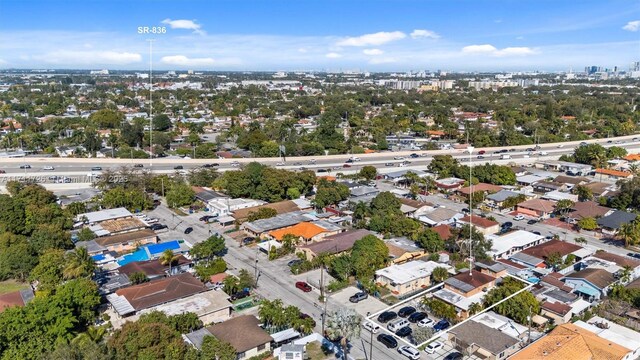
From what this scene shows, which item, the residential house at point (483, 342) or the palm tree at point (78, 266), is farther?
the palm tree at point (78, 266)

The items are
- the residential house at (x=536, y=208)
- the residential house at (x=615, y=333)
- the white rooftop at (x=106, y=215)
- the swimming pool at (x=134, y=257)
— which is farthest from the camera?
the residential house at (x=536, y=208)

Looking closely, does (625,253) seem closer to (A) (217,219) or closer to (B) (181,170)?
(A) (217,219)

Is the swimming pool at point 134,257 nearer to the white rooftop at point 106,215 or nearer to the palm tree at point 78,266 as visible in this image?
the palm tree at point 78,266

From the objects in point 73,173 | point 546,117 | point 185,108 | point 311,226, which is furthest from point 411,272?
point 185,108

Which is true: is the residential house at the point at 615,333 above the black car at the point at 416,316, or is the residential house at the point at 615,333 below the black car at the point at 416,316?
above

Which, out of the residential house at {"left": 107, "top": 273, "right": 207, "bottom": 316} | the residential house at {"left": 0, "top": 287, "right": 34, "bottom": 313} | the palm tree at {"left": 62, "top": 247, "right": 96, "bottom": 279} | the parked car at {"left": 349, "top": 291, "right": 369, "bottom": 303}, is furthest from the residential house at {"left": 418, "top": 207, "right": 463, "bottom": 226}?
the residential house at {"left": 0, "top": 287, "right": 34, "bottom": 313}

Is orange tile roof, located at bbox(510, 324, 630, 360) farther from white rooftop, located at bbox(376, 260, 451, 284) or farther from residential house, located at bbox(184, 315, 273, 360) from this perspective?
residential house, located at bbox(184, 315, 273, 360)

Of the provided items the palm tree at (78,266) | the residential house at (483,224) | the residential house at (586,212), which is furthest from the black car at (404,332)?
the residential house at (586,212)
